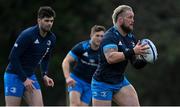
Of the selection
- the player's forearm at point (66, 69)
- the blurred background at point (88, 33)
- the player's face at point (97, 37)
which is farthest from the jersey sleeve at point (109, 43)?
the blurred background at point (88, 33)

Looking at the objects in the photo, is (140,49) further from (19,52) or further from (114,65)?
(19,52)

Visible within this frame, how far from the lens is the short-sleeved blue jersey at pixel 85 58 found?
11953 millimetres

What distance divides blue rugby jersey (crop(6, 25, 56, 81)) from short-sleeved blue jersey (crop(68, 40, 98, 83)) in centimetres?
154

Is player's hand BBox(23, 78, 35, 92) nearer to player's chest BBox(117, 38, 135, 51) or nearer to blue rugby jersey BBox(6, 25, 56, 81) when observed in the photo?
blue rugby jersey BBox(6, 25, 56, 81)

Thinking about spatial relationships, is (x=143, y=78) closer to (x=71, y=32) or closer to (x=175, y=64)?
(x=175, y=64)

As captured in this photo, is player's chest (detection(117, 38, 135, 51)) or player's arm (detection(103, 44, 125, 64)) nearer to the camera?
player's arm (detection(103, 44, 125, 64))

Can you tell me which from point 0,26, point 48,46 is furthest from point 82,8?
point 48,46

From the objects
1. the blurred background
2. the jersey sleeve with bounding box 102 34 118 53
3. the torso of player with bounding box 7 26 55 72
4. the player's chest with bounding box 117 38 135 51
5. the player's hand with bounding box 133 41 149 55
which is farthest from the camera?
the blurred background

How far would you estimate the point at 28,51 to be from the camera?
10.1 m

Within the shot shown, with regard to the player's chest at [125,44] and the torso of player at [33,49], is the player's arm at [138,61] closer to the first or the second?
the player's chest at [125,44]

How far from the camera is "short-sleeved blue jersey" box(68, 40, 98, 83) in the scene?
1195 centimetres

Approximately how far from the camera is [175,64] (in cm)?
2645

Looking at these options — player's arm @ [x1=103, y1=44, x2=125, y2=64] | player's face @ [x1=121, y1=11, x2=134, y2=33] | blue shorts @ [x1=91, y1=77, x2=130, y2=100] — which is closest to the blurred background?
blue shorts @ [x1=91, y1=77, x2=130, y2=100]

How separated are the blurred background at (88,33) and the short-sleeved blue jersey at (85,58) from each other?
42.3ft
